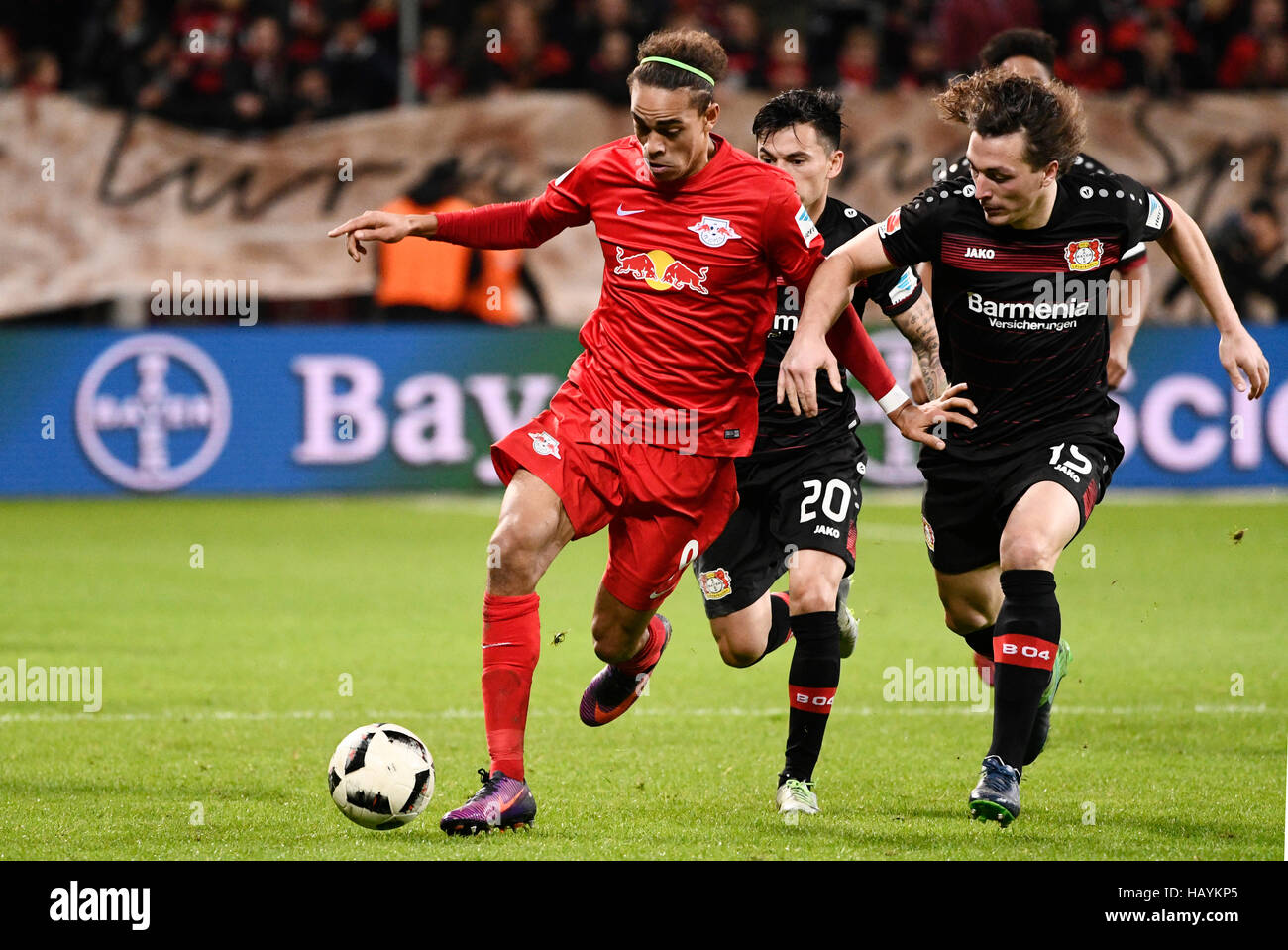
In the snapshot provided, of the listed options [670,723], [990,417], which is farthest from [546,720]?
[990,417]

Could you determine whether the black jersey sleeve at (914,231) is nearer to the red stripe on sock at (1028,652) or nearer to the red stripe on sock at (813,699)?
the red stripe on sock at (1028,652)

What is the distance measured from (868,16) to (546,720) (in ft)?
39.2

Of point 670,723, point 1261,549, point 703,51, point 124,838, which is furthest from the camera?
point 1261,549

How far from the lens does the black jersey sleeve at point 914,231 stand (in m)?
5.68

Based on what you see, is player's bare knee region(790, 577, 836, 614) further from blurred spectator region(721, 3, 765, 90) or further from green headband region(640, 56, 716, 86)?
blurred spectator region(721, 3, 765, 90)

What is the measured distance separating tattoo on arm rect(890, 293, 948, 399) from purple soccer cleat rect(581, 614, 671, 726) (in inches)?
52.0

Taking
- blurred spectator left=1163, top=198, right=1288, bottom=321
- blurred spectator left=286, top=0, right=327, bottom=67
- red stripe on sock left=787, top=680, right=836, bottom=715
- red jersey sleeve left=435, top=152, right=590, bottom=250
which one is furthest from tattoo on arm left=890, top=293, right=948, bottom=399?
blurred spectator left=286, top=0, right=327, bottom=67

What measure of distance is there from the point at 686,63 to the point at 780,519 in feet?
5.42

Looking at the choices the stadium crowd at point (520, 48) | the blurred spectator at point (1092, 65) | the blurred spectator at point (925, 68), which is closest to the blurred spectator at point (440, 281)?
the stadium crowd at point (520, 48)

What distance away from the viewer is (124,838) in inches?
201

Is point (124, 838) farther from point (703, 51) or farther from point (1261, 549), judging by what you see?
point (1261, 549)

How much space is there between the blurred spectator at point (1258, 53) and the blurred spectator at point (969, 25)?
2.04 m

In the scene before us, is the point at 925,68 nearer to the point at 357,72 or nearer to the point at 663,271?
A: the point at 357,72

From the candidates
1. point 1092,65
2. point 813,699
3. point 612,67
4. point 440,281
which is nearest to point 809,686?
point 813,699
